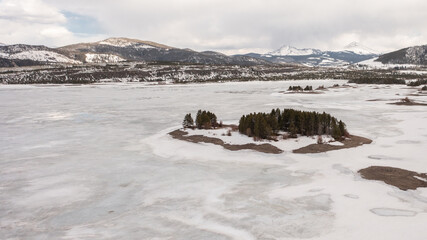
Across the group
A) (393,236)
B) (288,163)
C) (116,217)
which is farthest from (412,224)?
(116,217)

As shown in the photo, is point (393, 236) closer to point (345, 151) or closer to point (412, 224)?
point (412, 224)

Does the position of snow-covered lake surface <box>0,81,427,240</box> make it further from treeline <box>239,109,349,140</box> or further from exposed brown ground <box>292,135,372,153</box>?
treeline <box>239,109,349,140</box>

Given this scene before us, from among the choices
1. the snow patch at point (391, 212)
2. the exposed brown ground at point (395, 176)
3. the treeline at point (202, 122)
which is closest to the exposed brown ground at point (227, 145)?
the treeline at point (202, 122)

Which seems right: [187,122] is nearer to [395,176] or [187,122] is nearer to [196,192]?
[196,192]

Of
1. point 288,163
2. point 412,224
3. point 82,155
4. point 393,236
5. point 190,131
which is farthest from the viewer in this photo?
point 190,131

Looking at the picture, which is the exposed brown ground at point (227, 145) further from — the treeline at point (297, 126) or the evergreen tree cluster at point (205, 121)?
the evergreen tree cluster at point (205, 121)
